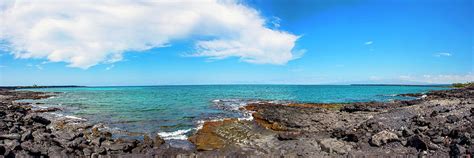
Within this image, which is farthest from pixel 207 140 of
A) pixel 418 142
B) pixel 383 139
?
pixel 418 142

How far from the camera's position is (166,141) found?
18891 mm

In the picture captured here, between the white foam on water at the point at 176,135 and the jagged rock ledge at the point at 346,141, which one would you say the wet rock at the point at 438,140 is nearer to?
the jagged rock ledge at the point at 346,141

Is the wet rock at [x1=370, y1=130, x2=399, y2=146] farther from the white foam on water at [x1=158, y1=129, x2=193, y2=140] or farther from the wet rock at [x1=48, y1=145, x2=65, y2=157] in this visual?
the wet rock at [x1=48, y1=145, x2=65, y2=157]

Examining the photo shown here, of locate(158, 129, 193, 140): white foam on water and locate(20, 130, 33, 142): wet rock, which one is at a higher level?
locate(20, 130, 33, 142): wet rock

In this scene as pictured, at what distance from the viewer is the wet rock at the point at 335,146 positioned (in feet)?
47.6

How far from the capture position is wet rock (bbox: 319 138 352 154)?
14508mm

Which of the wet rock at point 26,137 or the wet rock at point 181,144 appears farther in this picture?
the wet rock at point 181,144

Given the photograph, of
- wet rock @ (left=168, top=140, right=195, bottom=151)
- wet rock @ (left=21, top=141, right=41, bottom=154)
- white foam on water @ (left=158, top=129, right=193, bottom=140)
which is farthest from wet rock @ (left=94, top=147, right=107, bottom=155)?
white foam on water @ (left=158, top=129, right=193, bottom=140)

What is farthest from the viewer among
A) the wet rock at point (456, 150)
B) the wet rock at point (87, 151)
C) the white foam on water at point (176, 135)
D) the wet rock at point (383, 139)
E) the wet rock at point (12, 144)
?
the white foam on water at point (176, 135)

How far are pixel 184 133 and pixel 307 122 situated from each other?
11.1 meters

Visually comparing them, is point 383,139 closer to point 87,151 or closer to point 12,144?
point 87,151

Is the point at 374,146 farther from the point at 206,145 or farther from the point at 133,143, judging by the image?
the point at 133,143

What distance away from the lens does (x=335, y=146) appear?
1515cm

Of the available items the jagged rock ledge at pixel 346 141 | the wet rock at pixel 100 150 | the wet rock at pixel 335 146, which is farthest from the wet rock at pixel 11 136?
the wet rock at pixel 335 146
